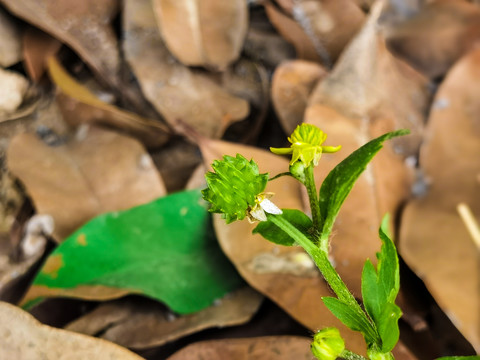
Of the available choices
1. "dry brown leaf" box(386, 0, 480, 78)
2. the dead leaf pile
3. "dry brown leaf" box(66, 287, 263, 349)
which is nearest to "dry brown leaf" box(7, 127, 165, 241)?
the dead leaf pile

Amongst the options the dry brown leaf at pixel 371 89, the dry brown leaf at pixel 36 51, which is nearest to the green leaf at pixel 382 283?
the dry brown leaf at pixel 371 89

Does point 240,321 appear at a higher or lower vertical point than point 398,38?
lower

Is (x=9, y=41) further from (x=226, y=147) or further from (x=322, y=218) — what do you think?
(x=322, y=218)

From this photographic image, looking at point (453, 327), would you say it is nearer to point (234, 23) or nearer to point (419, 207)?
point (419, 207)

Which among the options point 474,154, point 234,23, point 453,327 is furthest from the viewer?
point 234,23

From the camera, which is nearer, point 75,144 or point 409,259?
point 409,259

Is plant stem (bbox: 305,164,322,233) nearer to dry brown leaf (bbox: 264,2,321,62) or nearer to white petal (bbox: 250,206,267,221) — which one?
white petal (bbox: 250,206,267,221)

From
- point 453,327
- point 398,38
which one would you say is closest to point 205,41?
point 398,38
